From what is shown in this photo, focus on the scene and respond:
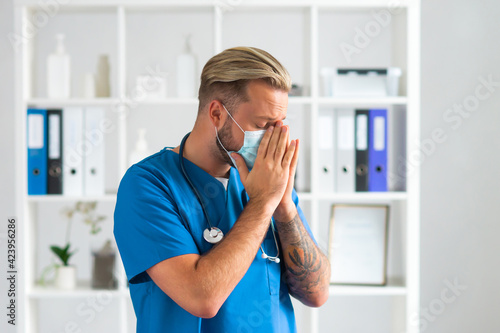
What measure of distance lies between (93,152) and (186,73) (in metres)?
0.55

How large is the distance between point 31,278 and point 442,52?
250cm

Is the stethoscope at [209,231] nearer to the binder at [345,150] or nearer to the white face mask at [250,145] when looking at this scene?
the white face mask at [250,145]

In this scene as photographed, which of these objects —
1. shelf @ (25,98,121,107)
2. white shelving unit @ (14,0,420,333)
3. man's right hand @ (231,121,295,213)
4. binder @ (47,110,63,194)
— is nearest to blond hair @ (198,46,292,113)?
man's right hand @ (231,121,295,213)

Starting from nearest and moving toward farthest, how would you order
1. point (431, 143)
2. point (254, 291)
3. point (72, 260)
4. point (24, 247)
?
point (254, 291) < point (24, 247) < point (72, 260) < point (431, 143)

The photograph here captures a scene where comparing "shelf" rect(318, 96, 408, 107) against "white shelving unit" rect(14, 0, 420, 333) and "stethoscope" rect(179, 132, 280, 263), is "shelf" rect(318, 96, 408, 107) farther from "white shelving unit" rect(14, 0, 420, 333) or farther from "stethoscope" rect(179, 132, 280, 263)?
"stethoscope" rect(179, 132, 280, 263)

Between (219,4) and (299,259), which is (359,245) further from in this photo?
(219,4)

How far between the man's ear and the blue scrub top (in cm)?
13

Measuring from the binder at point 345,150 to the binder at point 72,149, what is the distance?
1152 mm

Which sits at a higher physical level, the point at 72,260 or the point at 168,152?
the point at 168,152

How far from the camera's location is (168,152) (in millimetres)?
Answer: 1346

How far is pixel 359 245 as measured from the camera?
2.41 m

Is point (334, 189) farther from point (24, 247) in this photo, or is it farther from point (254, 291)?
point (24, 247)

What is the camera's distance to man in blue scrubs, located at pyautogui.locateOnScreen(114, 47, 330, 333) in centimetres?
113

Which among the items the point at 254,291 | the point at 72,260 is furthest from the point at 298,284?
the point at 72,260
